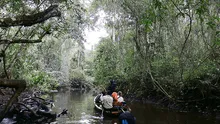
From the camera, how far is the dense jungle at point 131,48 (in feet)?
22.9

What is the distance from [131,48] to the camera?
18984 millimetres

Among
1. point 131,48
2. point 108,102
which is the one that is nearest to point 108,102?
point 108,102

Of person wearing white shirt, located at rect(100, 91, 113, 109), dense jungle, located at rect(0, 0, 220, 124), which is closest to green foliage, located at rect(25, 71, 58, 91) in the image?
dense jungle, located at rect(0, 0, 220, 124)

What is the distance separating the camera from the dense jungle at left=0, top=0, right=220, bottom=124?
6980mm

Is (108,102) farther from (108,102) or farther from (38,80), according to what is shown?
(38,80)

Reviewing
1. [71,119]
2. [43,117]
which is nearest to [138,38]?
[71,119]

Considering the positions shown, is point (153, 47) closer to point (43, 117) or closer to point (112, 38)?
point (112, 38)

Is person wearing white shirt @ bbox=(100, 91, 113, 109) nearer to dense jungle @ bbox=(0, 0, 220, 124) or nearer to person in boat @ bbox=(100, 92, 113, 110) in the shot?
person in boat @ bbox=(100, 92, 113, 110)

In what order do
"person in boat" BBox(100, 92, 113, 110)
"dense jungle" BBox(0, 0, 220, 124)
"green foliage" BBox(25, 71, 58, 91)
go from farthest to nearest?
1. "green foliage" BBox(25, 71, 58, 91)
2. "person in boat" BBox(100, 92, 113, 110)
3. "dense jungle" BBox(0, 0, 220, 124)

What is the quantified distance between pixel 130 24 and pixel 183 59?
22.4 feet

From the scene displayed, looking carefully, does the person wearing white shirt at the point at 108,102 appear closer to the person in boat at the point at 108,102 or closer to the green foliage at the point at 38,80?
the person in boat at the point at 108,102

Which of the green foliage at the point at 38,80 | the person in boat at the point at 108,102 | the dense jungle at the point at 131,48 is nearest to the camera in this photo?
the dense jungle at the point at 131,48

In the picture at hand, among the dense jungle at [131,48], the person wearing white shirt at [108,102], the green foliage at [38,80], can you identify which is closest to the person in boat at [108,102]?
the person wearing white shirt at [108,102]

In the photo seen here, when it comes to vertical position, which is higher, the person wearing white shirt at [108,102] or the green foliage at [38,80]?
the green foliage at [38,80]
